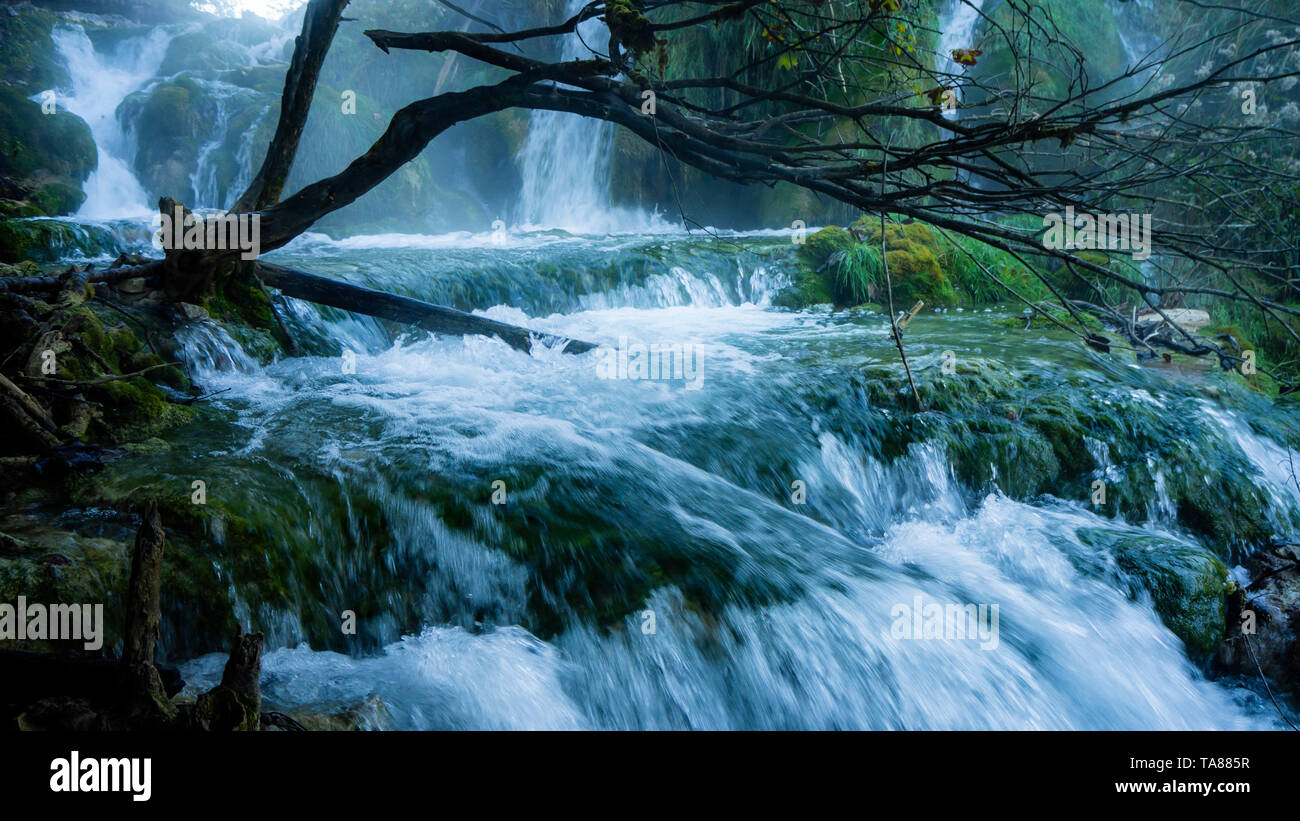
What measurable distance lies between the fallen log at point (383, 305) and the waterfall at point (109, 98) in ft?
28.7

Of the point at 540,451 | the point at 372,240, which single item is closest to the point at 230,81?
the point at 372,240

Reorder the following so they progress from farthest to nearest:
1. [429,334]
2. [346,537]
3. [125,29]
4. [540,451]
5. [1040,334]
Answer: [125,29]
[1040,334]
[429,334]
[540,451]
[346,537]

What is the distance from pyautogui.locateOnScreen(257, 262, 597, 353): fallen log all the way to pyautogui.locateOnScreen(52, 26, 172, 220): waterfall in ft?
28.7

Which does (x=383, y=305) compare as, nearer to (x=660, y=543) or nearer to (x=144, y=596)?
(x=660, y=543)

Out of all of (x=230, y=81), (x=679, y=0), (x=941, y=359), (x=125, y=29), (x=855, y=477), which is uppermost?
(x=125, y=29)

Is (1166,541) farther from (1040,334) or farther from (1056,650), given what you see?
(1040,334)

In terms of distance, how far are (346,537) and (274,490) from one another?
0.46 meters

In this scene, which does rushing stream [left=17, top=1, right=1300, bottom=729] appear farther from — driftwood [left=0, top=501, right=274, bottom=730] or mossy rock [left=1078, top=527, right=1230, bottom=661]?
driftwood [left=0, top=501, right=274, bottom=730]

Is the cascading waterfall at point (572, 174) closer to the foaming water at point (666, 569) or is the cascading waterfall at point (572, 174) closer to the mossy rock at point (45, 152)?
the mossy rock at point (45, 152)

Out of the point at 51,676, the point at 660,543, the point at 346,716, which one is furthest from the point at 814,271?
the point at 51,676

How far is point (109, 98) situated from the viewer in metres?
15.6

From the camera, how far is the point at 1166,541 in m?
4.70

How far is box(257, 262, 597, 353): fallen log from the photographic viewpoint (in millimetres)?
5609

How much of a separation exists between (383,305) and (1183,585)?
558cm
